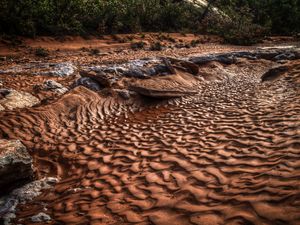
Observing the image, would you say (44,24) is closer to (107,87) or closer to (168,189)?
(107,87)

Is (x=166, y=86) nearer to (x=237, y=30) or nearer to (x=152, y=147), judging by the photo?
(x=152, y=147)

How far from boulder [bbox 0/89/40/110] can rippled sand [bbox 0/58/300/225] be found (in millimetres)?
569

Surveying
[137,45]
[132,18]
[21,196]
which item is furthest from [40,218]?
[132,18]

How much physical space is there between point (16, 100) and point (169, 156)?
14.9 feet

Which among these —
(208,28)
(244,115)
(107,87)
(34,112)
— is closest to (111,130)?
(34,112)

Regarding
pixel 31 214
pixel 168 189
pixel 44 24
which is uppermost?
pixel 44 24

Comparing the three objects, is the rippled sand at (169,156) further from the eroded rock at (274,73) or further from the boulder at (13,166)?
the eroded rock at (274,73)

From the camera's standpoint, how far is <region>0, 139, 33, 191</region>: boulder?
3762 millimetres

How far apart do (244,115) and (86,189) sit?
3.74 meters

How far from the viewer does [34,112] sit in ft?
20.4

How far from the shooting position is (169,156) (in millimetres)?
4562

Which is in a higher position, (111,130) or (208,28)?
(208,28)

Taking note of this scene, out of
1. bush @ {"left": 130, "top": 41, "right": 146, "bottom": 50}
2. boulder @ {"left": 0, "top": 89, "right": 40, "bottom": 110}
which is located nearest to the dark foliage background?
bush @ {"left": 130, "top": 41, "right": 146, "bottom": 50}

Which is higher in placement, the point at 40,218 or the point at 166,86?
the point at 166,86
